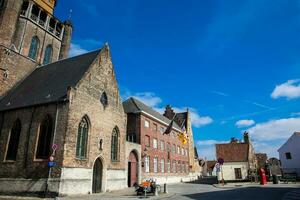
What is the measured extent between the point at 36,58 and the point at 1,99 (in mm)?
8440

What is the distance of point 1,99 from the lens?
22609 millimetres

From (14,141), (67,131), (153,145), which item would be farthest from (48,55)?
(153,145)

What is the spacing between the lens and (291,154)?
41.6 meters

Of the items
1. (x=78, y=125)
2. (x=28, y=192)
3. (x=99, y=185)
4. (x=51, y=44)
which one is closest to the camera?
(x=28, y=192)

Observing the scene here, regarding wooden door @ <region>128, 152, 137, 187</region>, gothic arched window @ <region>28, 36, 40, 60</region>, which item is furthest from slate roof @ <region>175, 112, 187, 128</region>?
gothic arched window @ <region>28, 36, 40, 60</region>

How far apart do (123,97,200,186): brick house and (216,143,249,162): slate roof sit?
7.49 m

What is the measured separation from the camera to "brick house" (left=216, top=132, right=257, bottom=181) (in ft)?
121

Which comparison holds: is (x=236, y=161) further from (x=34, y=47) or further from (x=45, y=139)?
(x=34, y=47)

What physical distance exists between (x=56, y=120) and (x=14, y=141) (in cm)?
484

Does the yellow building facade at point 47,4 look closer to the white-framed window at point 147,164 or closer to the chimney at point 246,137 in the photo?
the white-framed window at point 147,164

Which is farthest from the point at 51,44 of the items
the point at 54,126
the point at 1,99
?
the point at 54,126

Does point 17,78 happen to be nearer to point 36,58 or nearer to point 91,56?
point 36,58

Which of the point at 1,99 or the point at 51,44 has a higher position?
the point at 51,44

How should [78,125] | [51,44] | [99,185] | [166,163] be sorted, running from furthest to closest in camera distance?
[166,163] → [51,44] → [99,185] → [78,125]
